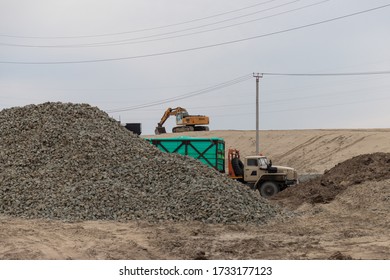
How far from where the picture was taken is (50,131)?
1977 cm

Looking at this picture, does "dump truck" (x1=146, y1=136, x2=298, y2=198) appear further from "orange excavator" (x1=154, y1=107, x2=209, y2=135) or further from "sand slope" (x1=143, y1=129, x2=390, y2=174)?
"orange excavator" (x1=154, y1=107, x2=209, y2=135)

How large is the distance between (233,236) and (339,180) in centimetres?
1020

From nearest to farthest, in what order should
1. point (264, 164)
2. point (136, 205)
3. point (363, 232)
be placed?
1. point (363, 232)
2. point (136, 205)
3. point (264, 164)

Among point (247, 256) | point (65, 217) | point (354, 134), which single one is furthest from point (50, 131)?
point (354, 134)

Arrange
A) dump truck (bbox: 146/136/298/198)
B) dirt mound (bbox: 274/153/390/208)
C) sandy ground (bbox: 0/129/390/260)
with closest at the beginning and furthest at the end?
1. sandy ground (bbox: 0/129/390/260)
2. dirt mound (bbox: 274/153/390/208)
3. dump truck (bbox: 146/136/298/198)

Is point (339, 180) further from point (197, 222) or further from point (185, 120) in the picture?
point (185, 120)

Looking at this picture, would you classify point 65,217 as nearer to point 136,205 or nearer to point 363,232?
point 136,205

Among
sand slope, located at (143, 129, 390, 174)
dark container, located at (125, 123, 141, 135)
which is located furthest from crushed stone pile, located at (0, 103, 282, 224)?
sand slope, located at (143, 129, 390, 174)

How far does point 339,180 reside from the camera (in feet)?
74.1

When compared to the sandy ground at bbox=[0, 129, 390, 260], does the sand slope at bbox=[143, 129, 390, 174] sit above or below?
above

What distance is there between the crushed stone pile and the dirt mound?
13.4 feet

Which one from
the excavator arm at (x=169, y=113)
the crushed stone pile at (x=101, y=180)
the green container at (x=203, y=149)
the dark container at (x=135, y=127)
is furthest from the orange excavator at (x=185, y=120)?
the crushed stone pile at (x=101, y=180)

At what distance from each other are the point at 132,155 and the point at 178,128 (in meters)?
40.8

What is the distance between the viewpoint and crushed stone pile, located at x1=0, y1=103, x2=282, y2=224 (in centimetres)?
1559
